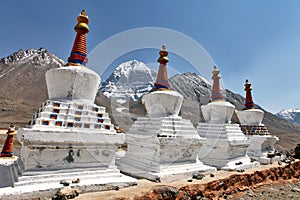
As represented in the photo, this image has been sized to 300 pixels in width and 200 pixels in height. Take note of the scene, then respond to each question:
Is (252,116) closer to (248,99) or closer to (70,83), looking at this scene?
(248,99)

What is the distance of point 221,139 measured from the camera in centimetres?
1055

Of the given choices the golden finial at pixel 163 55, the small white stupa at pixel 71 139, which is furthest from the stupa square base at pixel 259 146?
the small white stupa at pixel 71 139

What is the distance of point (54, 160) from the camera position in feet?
18.7

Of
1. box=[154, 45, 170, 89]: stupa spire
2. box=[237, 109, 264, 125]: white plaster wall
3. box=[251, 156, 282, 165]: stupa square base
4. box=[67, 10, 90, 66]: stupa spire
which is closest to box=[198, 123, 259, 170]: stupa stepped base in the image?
box=[251, 156, 282, 165]: stupa square base

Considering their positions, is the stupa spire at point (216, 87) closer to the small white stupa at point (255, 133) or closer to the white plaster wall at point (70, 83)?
the small white stupa at point (255, 133)

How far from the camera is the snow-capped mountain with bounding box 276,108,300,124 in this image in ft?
596

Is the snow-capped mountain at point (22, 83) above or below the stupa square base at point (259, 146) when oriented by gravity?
above

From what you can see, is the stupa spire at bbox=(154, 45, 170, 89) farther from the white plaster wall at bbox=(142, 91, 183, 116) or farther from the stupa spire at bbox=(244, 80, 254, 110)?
the stupa spire at bbox=(244, 80, 254, 110)

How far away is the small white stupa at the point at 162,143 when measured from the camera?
7637mm

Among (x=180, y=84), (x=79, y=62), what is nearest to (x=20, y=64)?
(x=180, y=84)

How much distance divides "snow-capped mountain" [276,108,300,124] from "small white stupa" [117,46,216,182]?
209408 millimetres

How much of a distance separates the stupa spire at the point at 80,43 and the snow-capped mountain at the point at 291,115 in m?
213

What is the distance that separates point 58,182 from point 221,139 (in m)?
8.04

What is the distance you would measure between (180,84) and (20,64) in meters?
60.3
